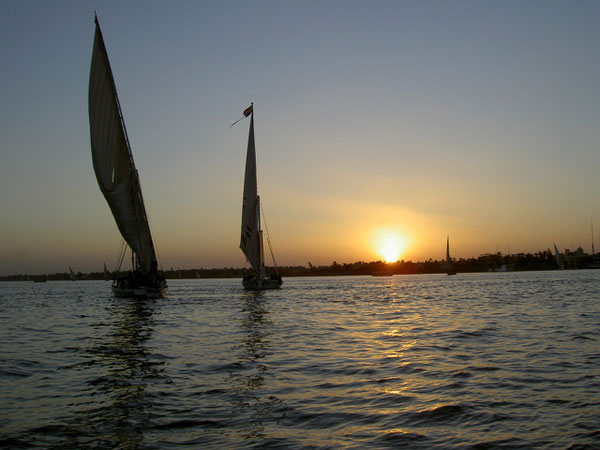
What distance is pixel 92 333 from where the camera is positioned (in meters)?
27.4

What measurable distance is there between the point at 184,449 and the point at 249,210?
2447 inches

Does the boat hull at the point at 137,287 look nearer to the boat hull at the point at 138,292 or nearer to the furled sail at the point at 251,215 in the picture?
the boat hull at the point at 138,292

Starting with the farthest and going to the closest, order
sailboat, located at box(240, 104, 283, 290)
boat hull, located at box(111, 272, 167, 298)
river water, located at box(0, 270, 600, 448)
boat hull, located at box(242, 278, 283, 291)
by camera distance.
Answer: boat hull, located at box(242, 278, 283, 291), sailboat, located at box(240, 104, 283, 290), boat hull, located at box(111, 272, 167, 298), river water, located at box(0, 270, 600, 448)

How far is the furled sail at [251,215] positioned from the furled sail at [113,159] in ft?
53.8

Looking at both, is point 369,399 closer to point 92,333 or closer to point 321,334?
point 321,334

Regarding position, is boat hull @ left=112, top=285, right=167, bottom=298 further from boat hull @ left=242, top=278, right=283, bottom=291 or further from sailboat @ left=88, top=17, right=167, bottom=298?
boat hull @ left=242, top=278, right=283, bottom=291

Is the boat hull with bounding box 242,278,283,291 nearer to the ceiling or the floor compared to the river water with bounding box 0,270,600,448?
nearer to the ceiling

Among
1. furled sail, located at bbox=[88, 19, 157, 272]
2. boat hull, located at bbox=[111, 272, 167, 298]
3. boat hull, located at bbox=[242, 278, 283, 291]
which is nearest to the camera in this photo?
furled sail, located at bbox=[88, 19, 157, 272]

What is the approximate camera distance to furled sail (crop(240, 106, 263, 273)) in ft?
228

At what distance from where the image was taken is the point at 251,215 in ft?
230

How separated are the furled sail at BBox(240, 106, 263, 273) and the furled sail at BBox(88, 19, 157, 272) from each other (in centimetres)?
1641

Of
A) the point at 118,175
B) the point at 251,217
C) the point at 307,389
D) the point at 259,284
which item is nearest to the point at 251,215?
the point at 251,217

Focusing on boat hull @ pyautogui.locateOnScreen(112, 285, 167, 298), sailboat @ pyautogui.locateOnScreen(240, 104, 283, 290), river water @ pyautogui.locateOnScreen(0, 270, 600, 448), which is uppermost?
sailboat @ pyautogui.locateOnScreen(240, 104, 283, 290)

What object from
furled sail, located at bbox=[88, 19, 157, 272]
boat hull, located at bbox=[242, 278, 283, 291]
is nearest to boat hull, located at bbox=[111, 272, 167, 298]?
furled sail, located at bbox=[88, 19, 157, 272]
